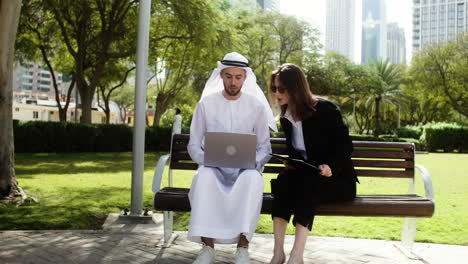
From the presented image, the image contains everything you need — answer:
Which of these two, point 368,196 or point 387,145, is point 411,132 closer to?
point 387,145

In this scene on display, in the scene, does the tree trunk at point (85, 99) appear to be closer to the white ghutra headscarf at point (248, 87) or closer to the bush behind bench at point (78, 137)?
the bush behind bench at point (78, 137)

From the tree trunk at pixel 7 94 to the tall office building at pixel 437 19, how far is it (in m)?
150

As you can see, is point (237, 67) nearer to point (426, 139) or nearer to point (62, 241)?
point (62, 241)

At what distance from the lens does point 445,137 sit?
126 ft

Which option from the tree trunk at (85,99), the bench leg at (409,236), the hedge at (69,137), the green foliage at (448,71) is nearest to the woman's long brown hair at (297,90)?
the bench leg at (409,236)

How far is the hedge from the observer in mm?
21094

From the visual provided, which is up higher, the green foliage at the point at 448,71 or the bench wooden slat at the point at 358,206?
the green foliage at the point at 448,71

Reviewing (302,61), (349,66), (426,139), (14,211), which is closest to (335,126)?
(14,211)

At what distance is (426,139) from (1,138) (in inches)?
1424

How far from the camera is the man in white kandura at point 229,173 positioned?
403 centimetres

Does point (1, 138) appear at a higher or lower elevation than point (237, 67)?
lower

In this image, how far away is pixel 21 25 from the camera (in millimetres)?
23156

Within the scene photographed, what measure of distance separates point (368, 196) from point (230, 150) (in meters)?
1.45

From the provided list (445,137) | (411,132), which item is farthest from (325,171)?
(411,132)
